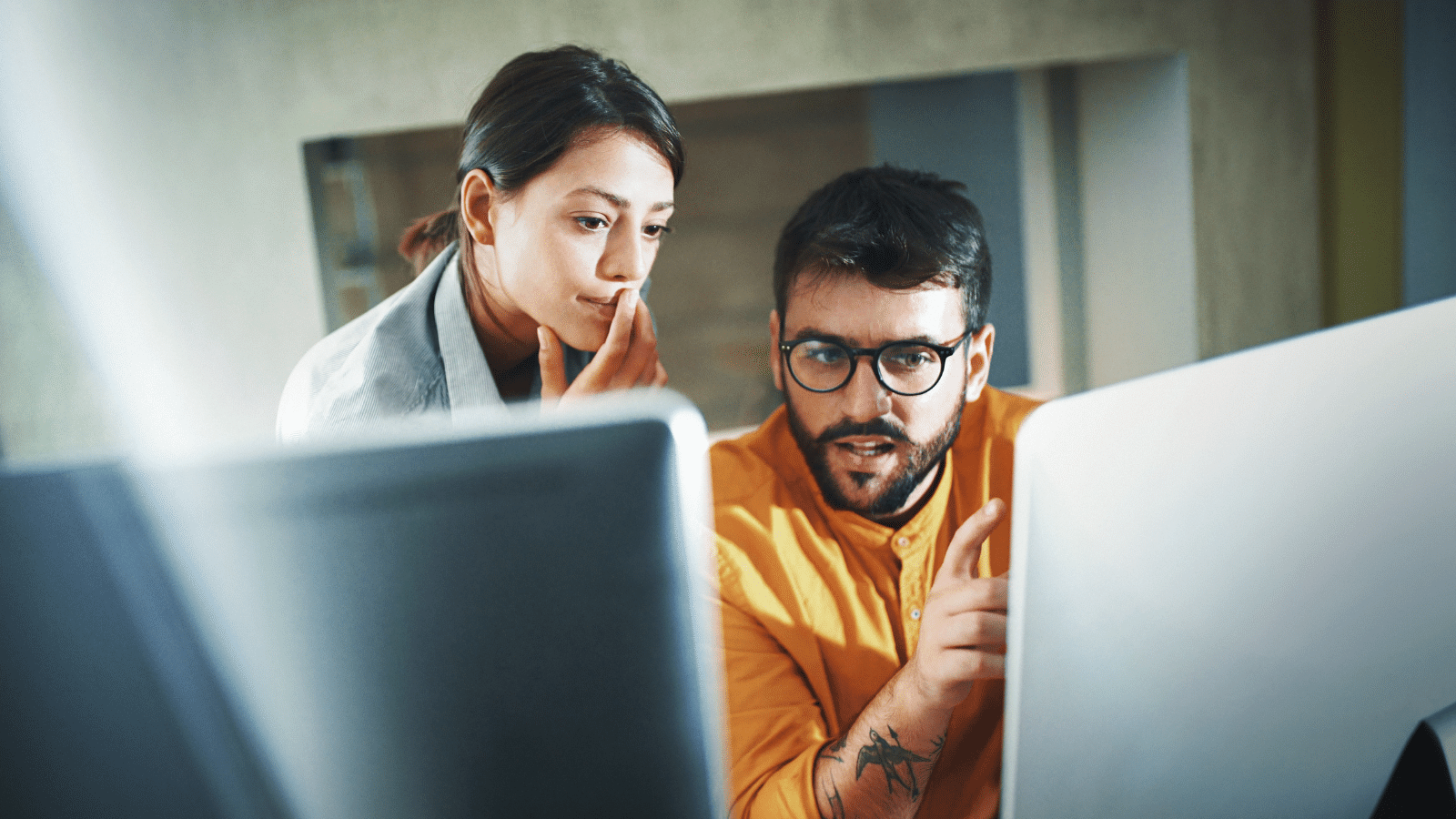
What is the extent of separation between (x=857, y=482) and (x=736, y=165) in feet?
7.16

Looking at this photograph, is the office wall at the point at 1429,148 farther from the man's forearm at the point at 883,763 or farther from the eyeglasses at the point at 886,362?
the man's forearm at the point at 883,763

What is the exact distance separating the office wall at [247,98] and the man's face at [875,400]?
5.69ft

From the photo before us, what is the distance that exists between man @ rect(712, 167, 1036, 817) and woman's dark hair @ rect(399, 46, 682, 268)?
0.70 ft

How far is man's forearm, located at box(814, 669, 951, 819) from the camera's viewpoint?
80 centimetres

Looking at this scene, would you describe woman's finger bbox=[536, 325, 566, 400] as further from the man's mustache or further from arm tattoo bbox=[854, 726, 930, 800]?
arm tattoo bbox=[854, 726, 930, 800]

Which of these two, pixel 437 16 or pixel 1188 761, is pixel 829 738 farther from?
pixel 437 16

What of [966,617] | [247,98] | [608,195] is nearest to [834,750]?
[966,617]

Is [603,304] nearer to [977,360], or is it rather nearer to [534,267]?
[534,267]

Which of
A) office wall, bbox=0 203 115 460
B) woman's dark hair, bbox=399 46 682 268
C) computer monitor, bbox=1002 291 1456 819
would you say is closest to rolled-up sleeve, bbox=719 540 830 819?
computer monitor, bbox=1002 291 1456 819

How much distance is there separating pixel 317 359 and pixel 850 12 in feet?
6.61

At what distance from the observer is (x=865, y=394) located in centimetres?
102

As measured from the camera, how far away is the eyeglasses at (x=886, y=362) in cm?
101

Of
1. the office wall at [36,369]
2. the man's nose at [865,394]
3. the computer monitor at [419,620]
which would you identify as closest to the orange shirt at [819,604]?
the man's nose at [865,394]

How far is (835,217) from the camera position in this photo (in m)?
1.07
